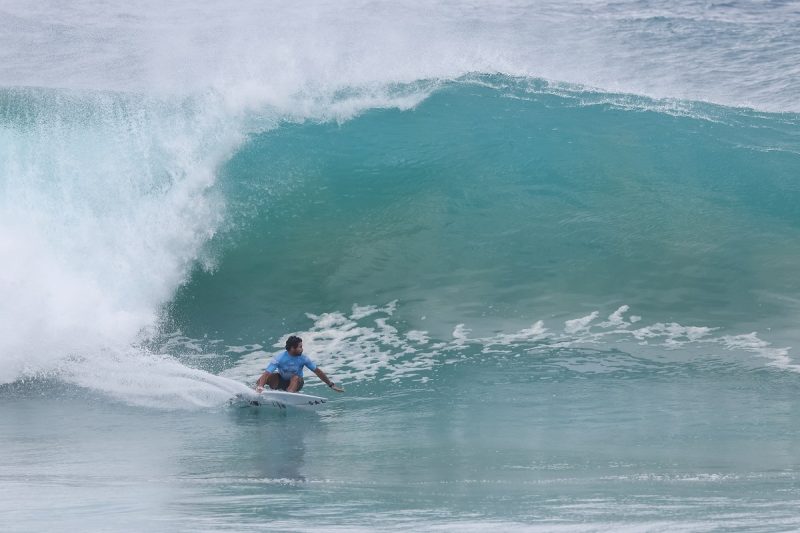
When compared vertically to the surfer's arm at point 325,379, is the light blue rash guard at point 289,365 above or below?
above

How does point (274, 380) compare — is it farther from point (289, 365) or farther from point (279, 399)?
point (279, 399)

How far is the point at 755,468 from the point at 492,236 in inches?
256

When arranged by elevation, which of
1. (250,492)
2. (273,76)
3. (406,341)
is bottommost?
(250,492)

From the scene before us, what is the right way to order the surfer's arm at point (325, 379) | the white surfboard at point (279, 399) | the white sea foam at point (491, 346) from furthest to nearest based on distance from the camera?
1. the white sea foam at point (491, 346)
2. the surfer's arm at point (325, 379)
3. the white surfboard at point (279, 399)

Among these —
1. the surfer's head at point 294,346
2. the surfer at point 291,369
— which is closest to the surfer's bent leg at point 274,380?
the surfer at point 291,369

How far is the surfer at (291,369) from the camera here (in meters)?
9.59

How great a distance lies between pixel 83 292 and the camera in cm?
1195

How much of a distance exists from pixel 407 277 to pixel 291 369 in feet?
10.1

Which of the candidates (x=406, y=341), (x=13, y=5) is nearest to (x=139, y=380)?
(x=406, y=341)

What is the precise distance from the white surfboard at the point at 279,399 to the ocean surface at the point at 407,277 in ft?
0.47

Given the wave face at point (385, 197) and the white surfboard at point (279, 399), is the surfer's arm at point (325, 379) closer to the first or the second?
the white surfboard at point (279, 399)

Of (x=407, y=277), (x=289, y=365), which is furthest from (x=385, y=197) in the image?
(x=289, y=365)

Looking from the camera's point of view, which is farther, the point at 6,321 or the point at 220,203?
the point at 220,203

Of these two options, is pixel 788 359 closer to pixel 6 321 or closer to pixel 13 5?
pixel 6 321
